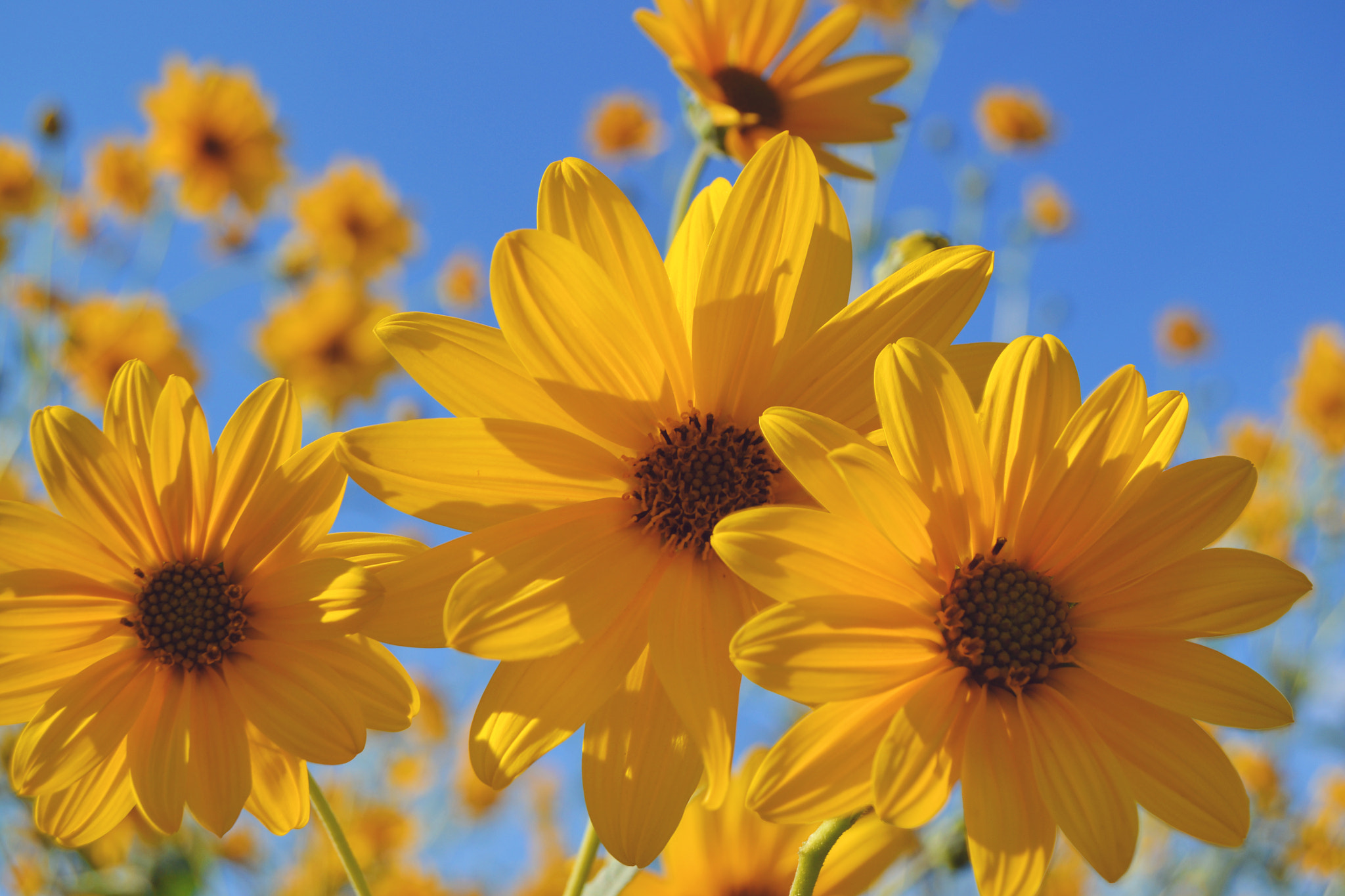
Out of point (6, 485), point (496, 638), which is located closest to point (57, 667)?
point (496, 638)

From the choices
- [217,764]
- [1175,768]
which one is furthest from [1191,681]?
[217,764]

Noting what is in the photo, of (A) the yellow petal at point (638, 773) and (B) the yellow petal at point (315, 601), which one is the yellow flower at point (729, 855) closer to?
(A) the yellow petal at point (638, 773)

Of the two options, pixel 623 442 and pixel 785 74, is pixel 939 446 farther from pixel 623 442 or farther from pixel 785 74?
pixel 785 74

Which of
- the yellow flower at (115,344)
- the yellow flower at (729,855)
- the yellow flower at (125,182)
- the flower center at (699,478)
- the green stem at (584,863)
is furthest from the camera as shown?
the yellow flower at (125,182)

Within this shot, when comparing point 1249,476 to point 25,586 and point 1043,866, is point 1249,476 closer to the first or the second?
point 1043,866

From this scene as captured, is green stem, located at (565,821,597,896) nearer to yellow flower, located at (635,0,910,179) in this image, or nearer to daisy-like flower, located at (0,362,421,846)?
daisy-like flower, located at (0,362,421,846)

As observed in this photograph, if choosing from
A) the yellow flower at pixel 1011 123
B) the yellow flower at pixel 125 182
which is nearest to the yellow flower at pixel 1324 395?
the yellow flower at pixel 1011 123
